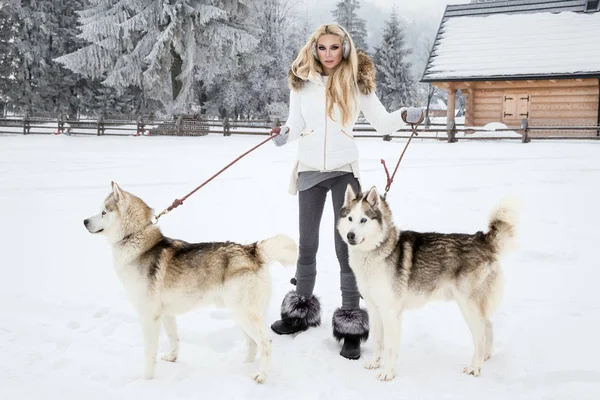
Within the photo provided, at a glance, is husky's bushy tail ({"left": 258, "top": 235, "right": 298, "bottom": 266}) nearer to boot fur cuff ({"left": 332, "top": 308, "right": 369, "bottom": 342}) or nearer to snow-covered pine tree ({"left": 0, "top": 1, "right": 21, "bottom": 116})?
boot fur cuff ({"left": 332, "top": 308, "right": 369, "bottom": 342})

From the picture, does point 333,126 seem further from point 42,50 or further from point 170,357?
point 42,50

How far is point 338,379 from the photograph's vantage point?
3.33m

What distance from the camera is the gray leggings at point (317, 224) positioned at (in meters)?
3.85

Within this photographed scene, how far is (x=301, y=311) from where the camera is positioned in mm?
4074

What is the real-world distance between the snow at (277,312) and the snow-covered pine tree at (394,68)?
31349 mm

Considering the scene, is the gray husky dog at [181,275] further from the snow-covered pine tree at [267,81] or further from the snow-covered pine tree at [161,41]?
the snow-covered pine tree at [267,81]

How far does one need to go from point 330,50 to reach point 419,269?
183 cm

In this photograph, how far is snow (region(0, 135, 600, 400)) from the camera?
126 inches

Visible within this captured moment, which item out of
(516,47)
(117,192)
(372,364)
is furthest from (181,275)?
(516,47)

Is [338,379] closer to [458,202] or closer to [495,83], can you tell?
[458,202]

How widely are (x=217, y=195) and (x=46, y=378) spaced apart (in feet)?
22.2

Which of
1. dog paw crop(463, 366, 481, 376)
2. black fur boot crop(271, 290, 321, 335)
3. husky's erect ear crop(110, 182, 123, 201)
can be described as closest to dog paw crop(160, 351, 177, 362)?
black fur boot crop(271, 290, 321, 335)

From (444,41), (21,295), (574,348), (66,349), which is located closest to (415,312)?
(574,348)

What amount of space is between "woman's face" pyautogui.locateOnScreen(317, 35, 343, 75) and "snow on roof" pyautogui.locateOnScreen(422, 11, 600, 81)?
19149 mm
